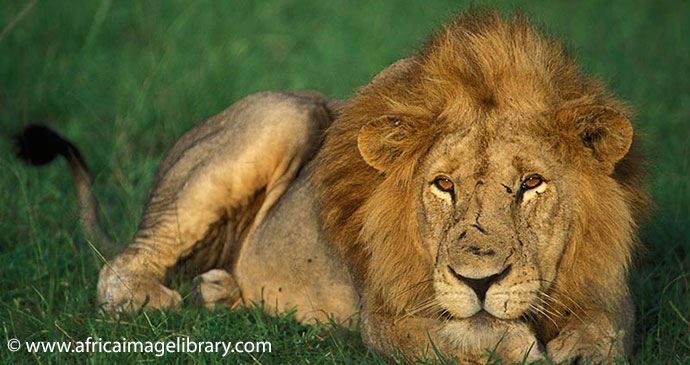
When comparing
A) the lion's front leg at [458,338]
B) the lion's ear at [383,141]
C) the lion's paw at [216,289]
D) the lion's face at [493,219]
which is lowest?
the lion's paw at [216,289]

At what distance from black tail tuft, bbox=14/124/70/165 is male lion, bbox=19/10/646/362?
47.1 inches

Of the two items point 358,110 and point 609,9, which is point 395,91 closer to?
point 358,110

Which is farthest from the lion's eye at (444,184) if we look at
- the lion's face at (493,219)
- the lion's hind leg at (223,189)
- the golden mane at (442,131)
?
the lion's hind leg at (223,189)

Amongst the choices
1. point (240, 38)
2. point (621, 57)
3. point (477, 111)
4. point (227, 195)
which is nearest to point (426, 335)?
point (477, 111)

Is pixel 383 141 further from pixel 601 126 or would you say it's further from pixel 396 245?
pixel 601 126

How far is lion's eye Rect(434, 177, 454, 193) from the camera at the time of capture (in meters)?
2.99

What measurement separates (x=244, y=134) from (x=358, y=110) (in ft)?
2.55

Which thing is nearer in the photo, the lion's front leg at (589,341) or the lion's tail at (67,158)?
the lion's front leg at (589,341)

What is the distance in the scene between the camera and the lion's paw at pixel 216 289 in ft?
12.8

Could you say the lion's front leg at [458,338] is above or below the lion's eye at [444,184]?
below

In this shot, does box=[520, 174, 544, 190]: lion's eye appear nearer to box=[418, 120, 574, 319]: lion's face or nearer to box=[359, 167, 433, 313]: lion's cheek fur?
box=[418, 120, 574, 319]: lion's face

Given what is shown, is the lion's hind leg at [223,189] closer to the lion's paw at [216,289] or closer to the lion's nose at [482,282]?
the lion's paw at [216,289]

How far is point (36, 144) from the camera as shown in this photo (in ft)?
13.7

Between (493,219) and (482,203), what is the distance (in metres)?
0.06
